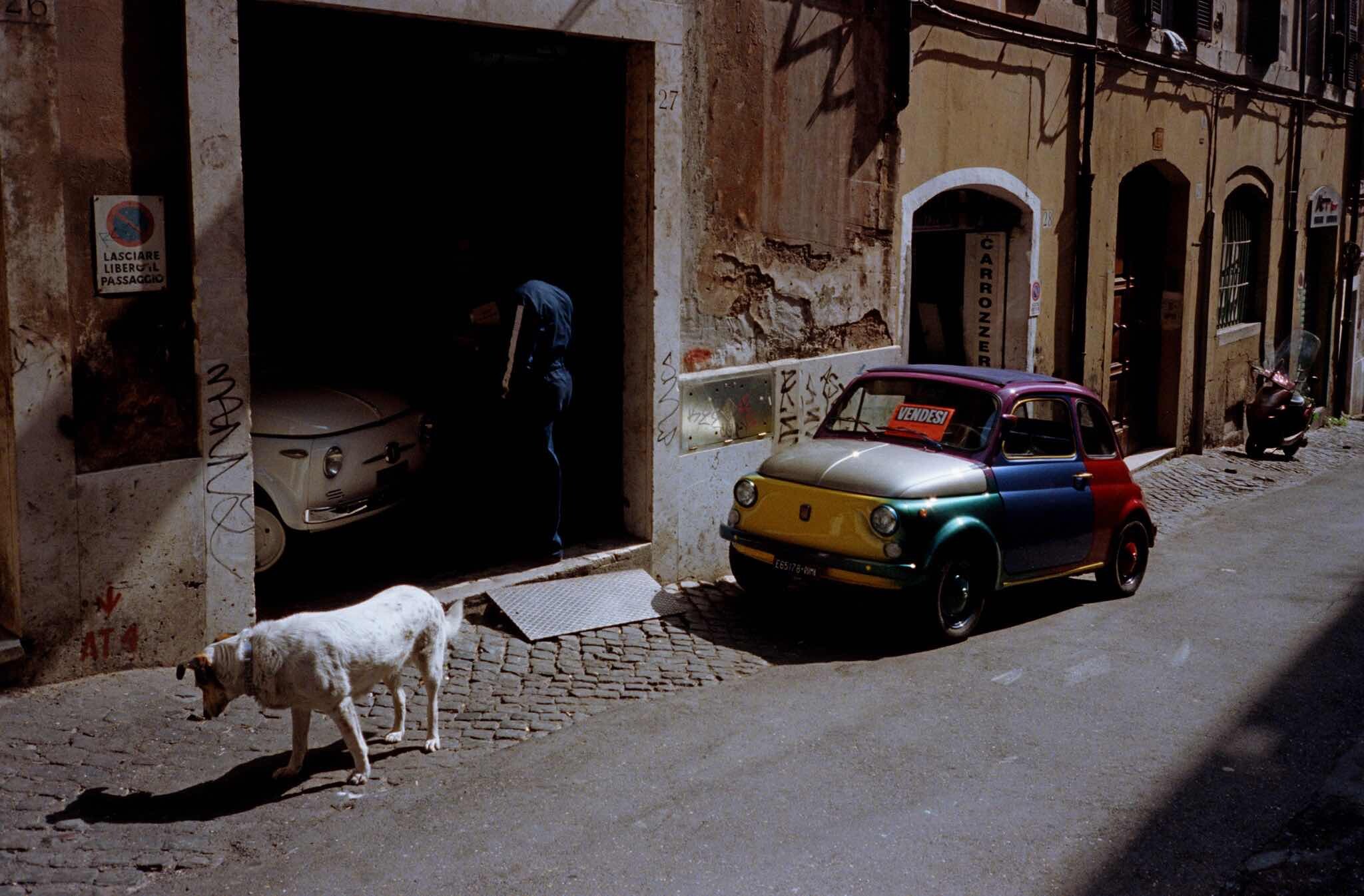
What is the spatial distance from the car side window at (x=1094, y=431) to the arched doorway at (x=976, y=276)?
395cm

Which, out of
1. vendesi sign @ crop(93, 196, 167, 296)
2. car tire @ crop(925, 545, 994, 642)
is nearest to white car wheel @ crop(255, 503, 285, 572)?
vendesi sign @ crop(93, 196, 167, 296)

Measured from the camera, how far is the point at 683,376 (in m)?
9.62

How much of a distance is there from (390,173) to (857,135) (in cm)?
381

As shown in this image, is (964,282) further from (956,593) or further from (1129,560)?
(956,593)

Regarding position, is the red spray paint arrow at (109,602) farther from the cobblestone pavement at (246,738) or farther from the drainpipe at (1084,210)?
the drainpipe at (1084,210)

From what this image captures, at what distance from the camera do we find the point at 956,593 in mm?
8484

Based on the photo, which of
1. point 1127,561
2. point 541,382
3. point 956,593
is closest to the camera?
point 956,593

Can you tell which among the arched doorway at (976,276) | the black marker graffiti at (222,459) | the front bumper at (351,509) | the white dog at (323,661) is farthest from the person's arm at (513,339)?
the arched doorway at (976,276)

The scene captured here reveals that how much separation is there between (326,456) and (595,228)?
278 centimetres

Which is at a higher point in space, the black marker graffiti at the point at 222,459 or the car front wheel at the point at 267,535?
→ the black marker graffiti at the point at 222,459

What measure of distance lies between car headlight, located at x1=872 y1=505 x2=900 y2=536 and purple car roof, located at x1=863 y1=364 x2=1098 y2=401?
1502 millimetres

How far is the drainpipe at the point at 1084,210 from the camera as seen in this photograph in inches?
578

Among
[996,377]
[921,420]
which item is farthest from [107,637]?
[996,377]

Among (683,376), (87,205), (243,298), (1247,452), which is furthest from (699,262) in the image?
(1247,452)
